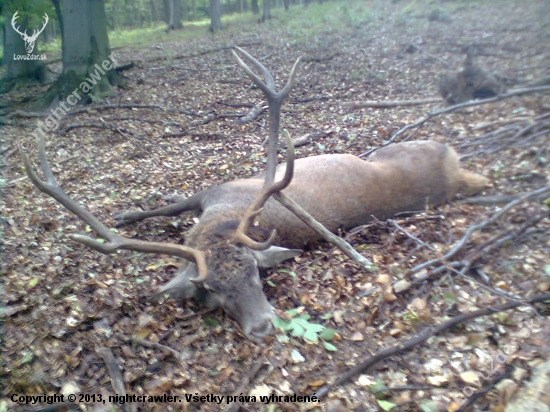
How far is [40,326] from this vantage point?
10.4 feet

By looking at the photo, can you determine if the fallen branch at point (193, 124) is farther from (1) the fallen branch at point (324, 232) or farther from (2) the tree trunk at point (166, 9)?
(2) the tree trunk at point (166, 9)

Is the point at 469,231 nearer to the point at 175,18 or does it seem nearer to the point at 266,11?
the point at 175,18

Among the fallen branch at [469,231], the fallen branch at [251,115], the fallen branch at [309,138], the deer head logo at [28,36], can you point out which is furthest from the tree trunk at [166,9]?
the fallen branch at [469,231]

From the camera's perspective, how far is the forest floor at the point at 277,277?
2877 mm

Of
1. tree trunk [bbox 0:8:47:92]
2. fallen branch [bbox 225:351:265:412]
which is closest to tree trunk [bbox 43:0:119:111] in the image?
tree trunk [bbox 0:8:47:92]

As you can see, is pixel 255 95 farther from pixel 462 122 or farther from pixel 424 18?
pixel 424 18

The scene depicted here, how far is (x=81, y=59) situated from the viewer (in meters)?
8.27

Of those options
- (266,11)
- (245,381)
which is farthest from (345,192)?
(266,11)

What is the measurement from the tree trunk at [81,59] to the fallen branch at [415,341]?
764 centimetres

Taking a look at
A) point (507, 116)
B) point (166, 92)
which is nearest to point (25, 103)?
point (166, 92)

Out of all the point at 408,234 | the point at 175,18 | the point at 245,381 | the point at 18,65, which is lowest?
the point at 245,381

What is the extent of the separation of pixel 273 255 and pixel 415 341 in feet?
5.24

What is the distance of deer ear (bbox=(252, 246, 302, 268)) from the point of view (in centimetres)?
400

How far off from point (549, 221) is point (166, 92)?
8498 millimetres
